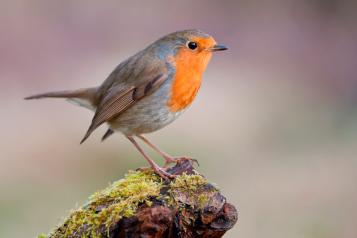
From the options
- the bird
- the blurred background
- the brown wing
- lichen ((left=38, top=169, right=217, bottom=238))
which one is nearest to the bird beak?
the bird

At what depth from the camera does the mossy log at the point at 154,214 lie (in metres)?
3.02

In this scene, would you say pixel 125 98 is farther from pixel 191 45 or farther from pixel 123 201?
pixel 123 201

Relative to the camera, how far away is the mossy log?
3023mm

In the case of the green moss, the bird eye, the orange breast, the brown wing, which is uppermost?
the bird eye

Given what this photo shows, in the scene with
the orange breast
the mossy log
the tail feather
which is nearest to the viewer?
the mossy log

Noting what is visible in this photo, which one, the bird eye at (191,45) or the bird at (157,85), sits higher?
the bird eye at (191,45)

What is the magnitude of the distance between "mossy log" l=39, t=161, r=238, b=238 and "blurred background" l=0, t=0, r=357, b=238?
0.23 meters

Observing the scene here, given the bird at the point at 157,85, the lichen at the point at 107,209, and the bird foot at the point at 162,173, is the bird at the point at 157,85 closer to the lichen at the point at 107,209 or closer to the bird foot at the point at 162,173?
the bird foot at the point at 162,173

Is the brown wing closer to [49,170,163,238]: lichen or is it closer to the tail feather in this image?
Answer: the tail feather

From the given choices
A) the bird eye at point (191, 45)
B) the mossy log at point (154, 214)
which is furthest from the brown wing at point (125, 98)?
the mossy log at point (154, 214)

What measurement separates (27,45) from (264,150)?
20.3ft

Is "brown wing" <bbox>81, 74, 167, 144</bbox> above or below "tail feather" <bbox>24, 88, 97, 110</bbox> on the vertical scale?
above

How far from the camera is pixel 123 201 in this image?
3.15 meters

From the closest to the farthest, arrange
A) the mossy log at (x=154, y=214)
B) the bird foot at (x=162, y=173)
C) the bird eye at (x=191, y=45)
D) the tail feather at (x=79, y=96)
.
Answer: the mossy log at (x=154, y=214) → the bird foot at (x=162, y=173) → the bird eye at (x=191, y=45) → the tail feather at (x=79, y=96)
